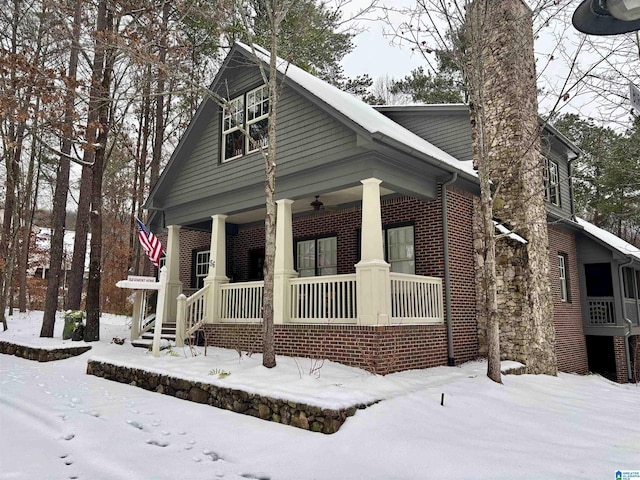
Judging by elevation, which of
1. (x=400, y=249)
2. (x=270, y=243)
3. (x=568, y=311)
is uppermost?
(x=400, y=249)

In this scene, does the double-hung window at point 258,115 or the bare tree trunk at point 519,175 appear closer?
the bare tree trunk at point 519,175

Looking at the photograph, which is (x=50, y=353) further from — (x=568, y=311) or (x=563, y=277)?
(x=563, y=277)

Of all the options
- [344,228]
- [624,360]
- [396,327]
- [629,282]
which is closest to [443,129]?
[344,228]

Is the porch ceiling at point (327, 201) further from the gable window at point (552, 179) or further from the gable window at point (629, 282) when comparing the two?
the gable window at point (629, 282)

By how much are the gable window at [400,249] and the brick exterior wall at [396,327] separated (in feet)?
0.55

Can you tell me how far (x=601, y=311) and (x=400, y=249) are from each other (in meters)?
8.40

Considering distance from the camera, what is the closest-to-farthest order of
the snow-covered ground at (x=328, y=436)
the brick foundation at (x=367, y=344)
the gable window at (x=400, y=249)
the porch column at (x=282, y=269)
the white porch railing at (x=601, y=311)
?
the snow-covered ground at (x=328, y=436) < the brick foundation at (x=367, y=344) < the porch column at (x=282, y=269) < the gable window at (x=400, y=249) < the white porch railing at (x=601, y=311)

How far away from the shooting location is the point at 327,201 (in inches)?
432

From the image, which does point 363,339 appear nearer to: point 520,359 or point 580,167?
point 520,359

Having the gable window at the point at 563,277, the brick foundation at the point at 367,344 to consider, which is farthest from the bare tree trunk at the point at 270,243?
the gable window at the point at 563,277

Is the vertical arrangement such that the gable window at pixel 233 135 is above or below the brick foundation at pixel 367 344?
above

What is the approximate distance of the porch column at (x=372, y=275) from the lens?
25.5 feet

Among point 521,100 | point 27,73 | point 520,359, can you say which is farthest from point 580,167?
point 27,73

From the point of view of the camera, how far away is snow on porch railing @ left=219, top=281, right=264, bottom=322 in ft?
32.7
